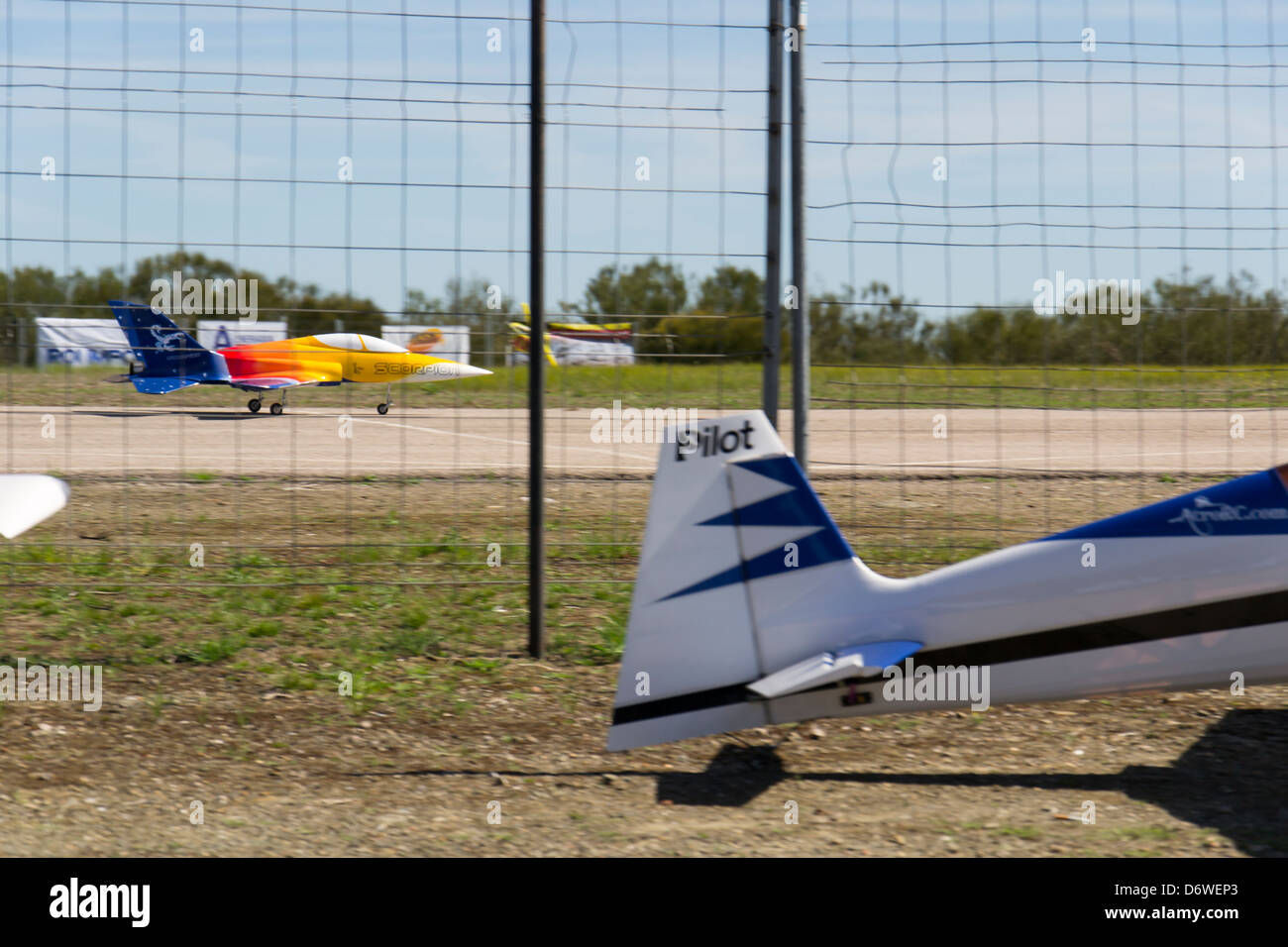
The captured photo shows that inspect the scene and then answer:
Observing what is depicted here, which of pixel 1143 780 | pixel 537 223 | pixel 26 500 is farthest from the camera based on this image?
pixel 537 223

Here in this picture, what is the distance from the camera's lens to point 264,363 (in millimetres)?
14641

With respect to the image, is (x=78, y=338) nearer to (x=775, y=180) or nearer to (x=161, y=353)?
(x=161, y=353)

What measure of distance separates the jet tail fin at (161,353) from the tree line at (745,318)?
162 mm

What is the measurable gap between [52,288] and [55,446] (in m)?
9.98

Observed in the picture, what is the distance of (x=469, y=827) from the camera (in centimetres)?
481

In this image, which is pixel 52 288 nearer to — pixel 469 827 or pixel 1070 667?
pixel 469 827

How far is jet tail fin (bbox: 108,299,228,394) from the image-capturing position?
781cm

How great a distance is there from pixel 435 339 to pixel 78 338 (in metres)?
2.51

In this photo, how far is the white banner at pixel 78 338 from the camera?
7332 millimetres

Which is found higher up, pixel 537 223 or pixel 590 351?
pixel 537 223

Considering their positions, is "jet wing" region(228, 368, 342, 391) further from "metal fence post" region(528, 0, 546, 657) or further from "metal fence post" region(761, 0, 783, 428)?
"metal fence post" region(761, 0, 783, 428)

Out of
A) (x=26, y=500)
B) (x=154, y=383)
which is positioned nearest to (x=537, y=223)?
(x=26, y=500)

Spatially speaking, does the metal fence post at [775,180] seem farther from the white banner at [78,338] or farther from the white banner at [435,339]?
the white banner at [78,338]

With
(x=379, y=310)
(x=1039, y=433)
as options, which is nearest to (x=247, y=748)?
(x=379, y=310)
